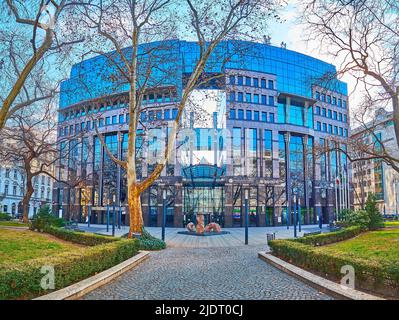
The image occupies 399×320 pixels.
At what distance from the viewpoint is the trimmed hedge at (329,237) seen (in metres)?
16.6

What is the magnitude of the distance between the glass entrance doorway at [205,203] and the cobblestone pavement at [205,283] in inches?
1323

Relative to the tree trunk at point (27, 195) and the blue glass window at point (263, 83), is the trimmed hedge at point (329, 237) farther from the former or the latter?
the blue glass window at point (263, 83)

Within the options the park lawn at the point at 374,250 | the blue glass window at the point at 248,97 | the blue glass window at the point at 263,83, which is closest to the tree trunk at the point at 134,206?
the park lawn at the point at 374,250

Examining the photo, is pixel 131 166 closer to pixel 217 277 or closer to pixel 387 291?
pixel 217 277

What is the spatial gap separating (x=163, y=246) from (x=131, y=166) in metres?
5.05

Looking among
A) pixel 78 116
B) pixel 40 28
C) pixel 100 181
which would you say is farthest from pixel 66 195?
pixel 40 28

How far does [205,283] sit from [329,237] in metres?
12.8

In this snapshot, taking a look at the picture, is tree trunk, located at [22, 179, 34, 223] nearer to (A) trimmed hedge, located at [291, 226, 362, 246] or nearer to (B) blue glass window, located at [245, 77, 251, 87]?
(A) trimmed hedge, located at [291, 226, 362, 246]

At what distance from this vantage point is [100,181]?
53562mm

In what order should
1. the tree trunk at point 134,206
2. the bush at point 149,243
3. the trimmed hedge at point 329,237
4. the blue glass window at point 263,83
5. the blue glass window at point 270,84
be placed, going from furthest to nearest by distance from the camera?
the blue glass window at point 270,84, the blue glass window at point 263,83, the tree trunk at point 134,206, the bush at point 149,243, the trimmed hedge at point 329,237

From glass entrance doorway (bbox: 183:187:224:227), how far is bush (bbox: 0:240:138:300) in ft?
116

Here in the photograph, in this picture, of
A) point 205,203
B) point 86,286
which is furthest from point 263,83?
point 86,286

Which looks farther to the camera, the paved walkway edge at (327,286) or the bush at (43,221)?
the bush at (43,221)
